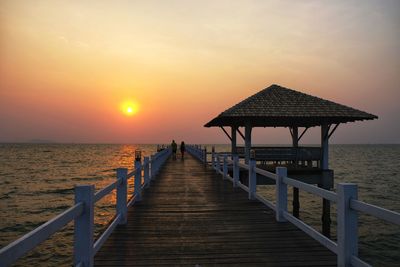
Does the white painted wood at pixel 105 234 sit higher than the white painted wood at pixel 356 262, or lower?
lower

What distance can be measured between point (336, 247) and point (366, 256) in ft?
42.1

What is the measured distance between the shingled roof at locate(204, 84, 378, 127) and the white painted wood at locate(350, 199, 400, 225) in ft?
48.3

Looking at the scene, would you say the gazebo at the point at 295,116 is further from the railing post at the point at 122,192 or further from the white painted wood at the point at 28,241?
the white painted wood at the point at 28,241

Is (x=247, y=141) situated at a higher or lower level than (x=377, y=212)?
higher

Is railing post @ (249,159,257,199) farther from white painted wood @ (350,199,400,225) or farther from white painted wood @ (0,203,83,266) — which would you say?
white painted wood @ (0,203,83,266)

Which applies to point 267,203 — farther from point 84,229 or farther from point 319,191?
point 84,229

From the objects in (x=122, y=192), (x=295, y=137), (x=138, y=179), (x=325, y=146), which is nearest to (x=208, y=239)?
(x=122, y=192)

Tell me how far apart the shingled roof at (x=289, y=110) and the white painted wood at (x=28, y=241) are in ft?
51.4

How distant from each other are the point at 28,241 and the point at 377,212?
3264 millimetres

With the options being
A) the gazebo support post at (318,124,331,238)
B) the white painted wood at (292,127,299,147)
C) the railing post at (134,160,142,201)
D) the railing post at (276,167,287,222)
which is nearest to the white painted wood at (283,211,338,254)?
the railing post at (276,167,287,222)

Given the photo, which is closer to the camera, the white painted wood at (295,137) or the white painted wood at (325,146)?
the white painted wood at (325,146)

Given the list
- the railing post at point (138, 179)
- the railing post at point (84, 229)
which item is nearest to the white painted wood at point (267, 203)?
the railing post at point (138, 179)

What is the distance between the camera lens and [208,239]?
6184 mm

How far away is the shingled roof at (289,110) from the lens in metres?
19.0
